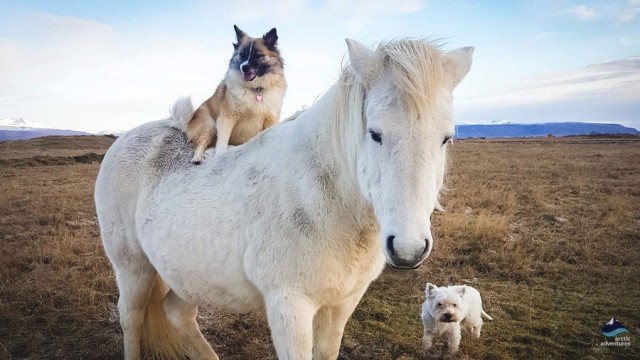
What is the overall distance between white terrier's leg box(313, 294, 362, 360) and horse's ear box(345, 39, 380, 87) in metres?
1.48

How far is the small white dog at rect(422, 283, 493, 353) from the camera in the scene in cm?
395

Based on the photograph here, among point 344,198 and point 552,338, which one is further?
point 552,338

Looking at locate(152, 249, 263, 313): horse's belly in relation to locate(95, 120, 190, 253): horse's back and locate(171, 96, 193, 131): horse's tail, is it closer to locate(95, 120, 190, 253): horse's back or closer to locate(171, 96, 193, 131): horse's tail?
locate(95, 120, 190, 253): horse's back

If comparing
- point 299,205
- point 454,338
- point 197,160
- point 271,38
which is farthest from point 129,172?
point 454,338

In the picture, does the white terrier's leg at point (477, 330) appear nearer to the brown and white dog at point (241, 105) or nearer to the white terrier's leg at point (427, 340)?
the white terrier's leg at point (427, 340)

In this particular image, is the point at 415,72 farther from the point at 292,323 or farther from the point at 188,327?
the point at 188,327

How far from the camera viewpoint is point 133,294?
3365 mm

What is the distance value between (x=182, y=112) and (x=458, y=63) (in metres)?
2.66

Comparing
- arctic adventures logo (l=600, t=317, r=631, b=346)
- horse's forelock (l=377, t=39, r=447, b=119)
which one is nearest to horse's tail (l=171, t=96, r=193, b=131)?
horse's forelock (l=377, t=39, r=447, b=119)

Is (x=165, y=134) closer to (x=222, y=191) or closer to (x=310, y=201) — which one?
(x=222, y=191)

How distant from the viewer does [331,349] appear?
270 centimetres

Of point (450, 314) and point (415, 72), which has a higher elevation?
point (415, 72)

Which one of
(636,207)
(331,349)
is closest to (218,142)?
(331,349)

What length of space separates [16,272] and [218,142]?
185 inches
